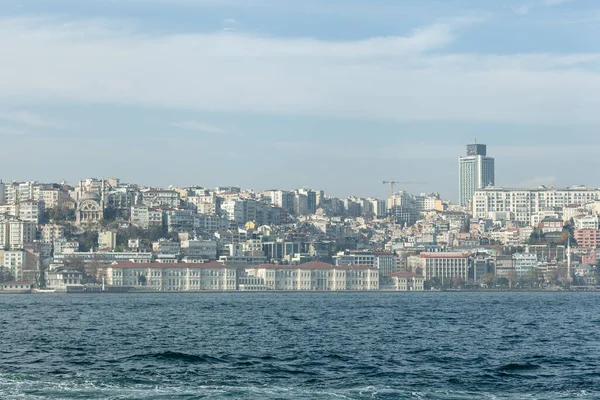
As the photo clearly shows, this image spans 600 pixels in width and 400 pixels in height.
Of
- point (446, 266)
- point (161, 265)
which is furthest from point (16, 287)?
point (446, 266)

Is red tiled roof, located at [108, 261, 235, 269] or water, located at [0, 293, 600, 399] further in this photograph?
red tiled roof, located at [108, 261, 235, 269]

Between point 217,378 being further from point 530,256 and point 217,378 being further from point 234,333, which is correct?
point 530,256

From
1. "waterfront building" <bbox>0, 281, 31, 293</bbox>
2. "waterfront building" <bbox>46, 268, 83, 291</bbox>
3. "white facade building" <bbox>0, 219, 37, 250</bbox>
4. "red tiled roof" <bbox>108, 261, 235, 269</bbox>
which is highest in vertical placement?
"white facade building" <bbox>0, 219, 37, 250</bbox>

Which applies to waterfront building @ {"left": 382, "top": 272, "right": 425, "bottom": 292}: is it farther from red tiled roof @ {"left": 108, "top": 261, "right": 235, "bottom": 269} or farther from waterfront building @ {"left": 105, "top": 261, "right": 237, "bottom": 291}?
red tiled roof @ {"left": 108, "top": 261, "right": 235, "bottom": 269}

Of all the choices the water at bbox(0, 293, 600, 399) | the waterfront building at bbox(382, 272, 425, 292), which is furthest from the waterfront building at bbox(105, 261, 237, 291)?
the water at bbox(0, 293, 600, 399)

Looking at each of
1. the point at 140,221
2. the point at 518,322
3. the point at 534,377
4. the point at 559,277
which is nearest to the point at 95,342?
the point at 534,377

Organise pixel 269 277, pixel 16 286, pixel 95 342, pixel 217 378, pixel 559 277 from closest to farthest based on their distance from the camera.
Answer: pixel 217 378, pixel 95 342, pixel 16 286, pixel 269 277, pixel 559 277
